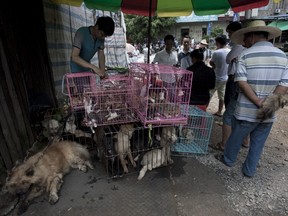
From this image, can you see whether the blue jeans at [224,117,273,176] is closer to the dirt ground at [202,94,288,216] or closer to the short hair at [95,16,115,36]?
the dirt ground at [202,94,288,216]

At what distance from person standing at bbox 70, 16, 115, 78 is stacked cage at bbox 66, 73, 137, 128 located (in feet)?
1.39

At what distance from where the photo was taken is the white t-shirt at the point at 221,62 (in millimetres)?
5141

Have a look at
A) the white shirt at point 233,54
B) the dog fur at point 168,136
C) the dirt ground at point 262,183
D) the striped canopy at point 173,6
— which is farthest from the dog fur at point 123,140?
the striped canopy at point 173,6

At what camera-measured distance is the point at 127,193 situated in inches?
112

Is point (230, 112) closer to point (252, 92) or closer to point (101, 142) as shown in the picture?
point (252, 92)

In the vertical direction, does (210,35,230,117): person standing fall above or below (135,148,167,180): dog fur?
above

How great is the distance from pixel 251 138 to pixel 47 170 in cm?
279


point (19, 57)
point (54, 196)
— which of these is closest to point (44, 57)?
point (19, 57)

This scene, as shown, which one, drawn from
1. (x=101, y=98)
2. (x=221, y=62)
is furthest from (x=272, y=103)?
(x=221, y=62)

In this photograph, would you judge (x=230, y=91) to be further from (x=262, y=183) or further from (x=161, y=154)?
(x=161, y=154)

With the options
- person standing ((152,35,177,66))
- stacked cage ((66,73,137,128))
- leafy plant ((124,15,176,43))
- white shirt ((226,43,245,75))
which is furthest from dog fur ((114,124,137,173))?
leafy plant ((124,15,176,43))

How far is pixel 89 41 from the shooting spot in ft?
11.7

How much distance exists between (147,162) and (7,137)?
1909mm

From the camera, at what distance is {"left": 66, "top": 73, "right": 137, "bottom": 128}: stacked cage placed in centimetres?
271
